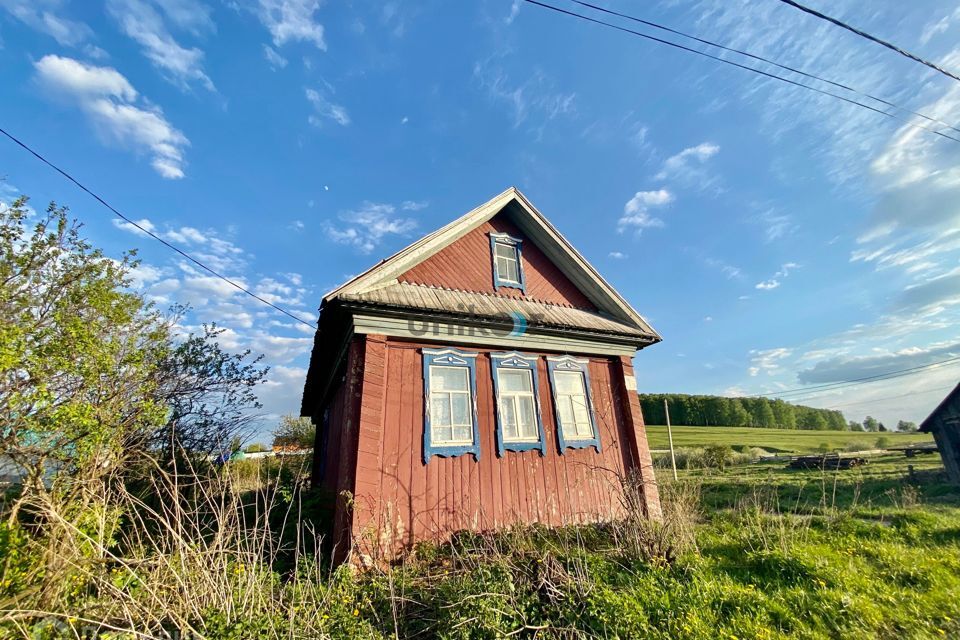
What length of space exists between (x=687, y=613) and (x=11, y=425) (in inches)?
332

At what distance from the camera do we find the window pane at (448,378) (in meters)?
7.21

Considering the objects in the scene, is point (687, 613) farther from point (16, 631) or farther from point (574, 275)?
point (574, 275)

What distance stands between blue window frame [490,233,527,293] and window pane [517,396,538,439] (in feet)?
9.47

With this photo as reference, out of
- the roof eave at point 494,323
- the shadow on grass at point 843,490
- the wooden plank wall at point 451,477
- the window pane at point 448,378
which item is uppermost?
the roof eave at point 494,323

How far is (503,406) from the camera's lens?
25.2ft

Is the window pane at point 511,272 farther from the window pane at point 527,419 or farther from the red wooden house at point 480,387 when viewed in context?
the window pane at point 527,419

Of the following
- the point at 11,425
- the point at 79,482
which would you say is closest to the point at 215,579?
the point at 79,482

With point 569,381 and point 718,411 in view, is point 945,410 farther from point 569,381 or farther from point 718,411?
point 718,411

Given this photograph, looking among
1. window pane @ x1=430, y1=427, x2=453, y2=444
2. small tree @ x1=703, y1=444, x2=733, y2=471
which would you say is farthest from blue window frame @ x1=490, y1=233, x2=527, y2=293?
small tree @ x1=703, y1=444, x2=733, y2=471

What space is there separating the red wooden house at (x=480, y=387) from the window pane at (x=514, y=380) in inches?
1.7

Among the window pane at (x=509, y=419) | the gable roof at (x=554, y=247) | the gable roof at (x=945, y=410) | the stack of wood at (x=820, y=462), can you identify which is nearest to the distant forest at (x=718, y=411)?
the stack of wood at (x=820, y=462)

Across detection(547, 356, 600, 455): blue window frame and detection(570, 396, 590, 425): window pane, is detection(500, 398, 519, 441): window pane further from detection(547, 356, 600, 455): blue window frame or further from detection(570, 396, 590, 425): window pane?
detection(570, 396, 590, 425): window pane

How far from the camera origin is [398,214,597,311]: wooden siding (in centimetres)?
855

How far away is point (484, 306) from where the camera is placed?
26.5 ft
